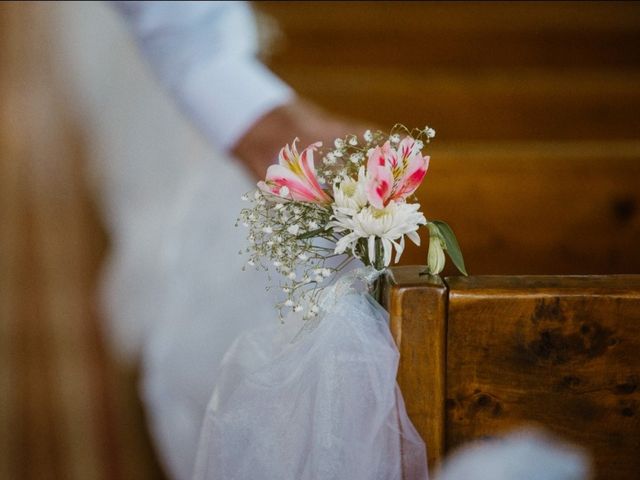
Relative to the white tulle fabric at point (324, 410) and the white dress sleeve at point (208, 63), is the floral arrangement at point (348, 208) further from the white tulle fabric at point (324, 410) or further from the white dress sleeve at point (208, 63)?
the white dress sleeve at point (208, 63)

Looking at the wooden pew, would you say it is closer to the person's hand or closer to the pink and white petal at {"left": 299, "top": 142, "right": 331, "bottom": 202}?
the pink and white petal at {"left": 299, "top": 142, "right": 331, "bottom": 202}

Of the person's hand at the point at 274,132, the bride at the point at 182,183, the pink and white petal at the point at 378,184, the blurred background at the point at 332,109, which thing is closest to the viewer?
the pink and white petal at the point at 378,184

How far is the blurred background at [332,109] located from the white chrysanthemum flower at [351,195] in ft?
3.65

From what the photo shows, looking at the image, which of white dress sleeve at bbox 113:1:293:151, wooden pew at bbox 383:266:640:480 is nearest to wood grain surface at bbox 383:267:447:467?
wooden pew at bbox 383:266:640:480

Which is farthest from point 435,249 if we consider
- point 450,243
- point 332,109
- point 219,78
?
point 332,109

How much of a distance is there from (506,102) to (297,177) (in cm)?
239

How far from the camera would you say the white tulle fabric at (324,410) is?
1051 mm

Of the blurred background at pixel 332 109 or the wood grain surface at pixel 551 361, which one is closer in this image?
the wood grain surface at pixel 551 361

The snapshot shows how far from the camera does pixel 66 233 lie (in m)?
3.52

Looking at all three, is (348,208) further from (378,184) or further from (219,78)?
(219,78)

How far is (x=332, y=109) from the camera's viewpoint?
3.28 m

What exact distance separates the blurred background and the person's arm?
491mm

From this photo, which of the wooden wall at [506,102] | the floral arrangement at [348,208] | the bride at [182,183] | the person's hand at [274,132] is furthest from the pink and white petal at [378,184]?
the wooden wall at [506,102]

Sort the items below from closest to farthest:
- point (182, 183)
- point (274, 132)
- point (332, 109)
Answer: point (274, 132)
point (182, 183)
point (332, 109)
